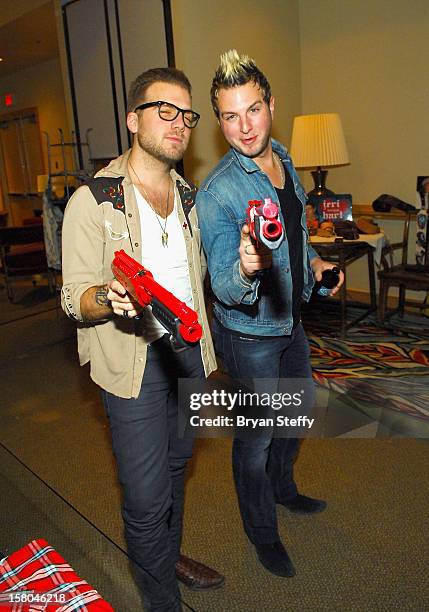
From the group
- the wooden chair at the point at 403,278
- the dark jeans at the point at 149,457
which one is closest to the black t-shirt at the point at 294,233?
the dark jeans at the point at 149,457

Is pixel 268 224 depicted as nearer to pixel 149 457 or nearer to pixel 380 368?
pixel 149 457

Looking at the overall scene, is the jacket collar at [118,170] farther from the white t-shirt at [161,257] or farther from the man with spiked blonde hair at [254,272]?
the man with spiked blonde hair at [254,272]

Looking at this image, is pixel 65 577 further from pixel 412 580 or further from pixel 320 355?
pixel 320 355

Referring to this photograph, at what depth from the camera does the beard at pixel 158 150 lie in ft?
4.49

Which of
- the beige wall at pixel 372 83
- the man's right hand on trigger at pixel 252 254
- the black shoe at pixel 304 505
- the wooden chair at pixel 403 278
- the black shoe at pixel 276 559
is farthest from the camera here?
the beige wall at pixel 372 83

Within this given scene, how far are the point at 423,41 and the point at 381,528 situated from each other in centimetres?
355

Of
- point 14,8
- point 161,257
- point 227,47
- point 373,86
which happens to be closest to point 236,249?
point 161,257

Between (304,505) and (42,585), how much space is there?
114 cm

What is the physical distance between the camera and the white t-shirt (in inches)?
54.8

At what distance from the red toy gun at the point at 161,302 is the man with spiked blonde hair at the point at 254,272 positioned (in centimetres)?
23

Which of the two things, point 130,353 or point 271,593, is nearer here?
point 130,353

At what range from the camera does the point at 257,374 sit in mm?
1556

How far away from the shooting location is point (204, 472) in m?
2.35

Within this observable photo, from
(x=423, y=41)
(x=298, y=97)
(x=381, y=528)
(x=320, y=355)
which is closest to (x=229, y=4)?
(x=298, y=97)
